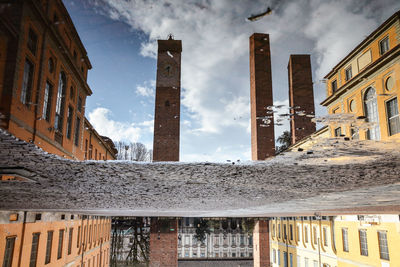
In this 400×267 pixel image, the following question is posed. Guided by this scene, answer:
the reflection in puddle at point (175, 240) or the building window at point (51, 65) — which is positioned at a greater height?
the building window at point (51, 65)

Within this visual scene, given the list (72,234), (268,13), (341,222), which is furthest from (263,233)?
(268,13)

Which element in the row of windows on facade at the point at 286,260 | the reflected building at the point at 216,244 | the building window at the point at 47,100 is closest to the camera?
the building window at the point at 47,100

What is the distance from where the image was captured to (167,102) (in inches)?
572

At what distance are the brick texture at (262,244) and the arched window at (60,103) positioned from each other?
1281 cm

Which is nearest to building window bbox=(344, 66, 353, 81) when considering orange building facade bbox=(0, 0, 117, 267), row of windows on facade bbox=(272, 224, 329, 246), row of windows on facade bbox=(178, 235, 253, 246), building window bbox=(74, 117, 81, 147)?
orange building facade bbox=(0, 0, 117, 267)

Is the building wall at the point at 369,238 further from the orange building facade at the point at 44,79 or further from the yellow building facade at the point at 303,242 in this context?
the orange building facade at the point at 44,79

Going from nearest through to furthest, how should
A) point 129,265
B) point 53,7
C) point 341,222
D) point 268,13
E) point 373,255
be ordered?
point 268,13 → point 53,7 → point 373,255 → point 341,222 → point 129,265

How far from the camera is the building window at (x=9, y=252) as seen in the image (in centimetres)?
675

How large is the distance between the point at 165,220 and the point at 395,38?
1181 cm

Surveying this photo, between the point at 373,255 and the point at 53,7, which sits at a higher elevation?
the point at 53,7

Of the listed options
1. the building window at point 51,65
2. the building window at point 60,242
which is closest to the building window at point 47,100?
the building window at point 51,65

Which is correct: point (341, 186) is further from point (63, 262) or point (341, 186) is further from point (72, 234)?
point (72, 234)

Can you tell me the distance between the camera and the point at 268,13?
2.77m

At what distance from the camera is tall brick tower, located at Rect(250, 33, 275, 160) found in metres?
15.3
